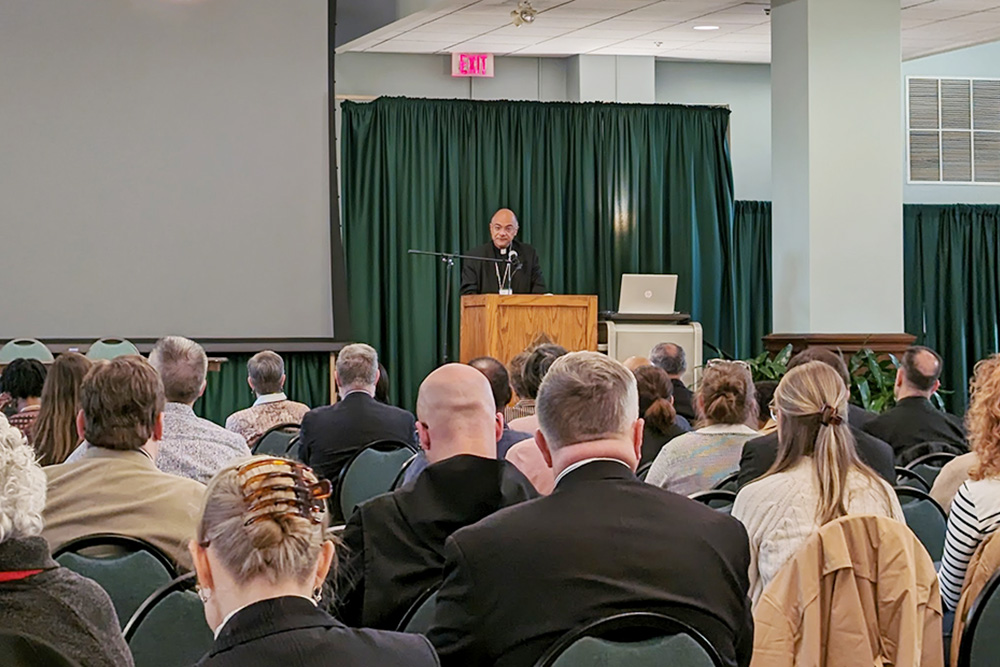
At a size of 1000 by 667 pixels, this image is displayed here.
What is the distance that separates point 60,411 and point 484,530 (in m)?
2.22

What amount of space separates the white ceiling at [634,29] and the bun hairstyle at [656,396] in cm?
484

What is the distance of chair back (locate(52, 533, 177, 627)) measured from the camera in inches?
108

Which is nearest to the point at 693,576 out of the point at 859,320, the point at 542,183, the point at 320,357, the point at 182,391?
the point at 182,391

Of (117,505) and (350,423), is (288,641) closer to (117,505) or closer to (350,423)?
(117,505)

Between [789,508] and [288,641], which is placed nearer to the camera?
[288,641]

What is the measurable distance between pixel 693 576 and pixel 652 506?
141 mm

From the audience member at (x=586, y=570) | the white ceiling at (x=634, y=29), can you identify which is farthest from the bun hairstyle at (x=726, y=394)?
the white ceiling at (x=634, y=29)

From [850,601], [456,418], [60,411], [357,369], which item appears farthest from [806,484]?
[357,369]

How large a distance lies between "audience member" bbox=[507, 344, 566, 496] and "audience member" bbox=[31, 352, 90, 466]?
4.37 feet

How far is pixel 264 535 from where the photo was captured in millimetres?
1680

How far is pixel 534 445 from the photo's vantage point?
3666 mm

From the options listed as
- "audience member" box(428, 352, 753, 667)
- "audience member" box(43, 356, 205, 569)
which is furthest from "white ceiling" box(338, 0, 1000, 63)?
"audience member" box(428, 352, 753, 667)

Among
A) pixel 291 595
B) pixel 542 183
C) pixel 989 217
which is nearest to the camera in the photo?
pixel 291 595

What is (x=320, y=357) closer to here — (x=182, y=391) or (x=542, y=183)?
(x=542, y=183)
